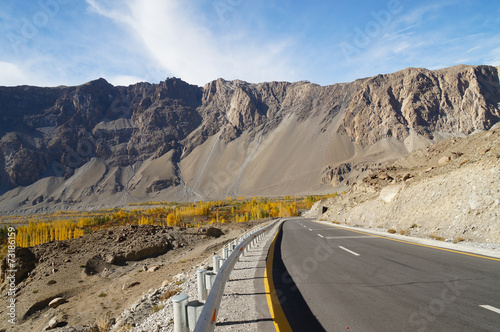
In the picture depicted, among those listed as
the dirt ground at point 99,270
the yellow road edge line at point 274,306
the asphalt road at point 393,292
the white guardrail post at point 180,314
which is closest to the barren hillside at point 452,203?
the asphalt road at point 393,292

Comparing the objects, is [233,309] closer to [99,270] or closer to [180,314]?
[180,314]

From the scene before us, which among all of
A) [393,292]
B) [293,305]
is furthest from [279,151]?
[293,305]

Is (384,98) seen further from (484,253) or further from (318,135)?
(484,253)

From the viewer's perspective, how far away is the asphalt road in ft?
14.1

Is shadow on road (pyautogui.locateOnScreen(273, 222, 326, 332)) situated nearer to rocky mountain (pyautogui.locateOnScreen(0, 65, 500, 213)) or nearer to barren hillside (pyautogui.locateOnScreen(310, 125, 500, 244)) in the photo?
barren hillside (pyautogui.locateOnScreen(310, 125, 500, 244))

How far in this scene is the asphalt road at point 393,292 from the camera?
431cm

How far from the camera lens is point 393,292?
5707mm

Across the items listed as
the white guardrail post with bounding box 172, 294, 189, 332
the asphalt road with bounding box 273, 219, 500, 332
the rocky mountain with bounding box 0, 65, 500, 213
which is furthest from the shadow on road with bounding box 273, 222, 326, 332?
the rocky mountain with bounding box 0, 65, 500, 213

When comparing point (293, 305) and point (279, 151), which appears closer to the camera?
point (293, 305)

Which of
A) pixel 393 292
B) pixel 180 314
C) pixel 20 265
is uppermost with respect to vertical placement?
pixel 180 314

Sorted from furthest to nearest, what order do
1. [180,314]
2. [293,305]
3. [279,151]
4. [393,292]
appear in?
[279,151] < [393,292] < [293,305] < [180,314]

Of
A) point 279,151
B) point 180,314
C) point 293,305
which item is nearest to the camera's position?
point 180,314

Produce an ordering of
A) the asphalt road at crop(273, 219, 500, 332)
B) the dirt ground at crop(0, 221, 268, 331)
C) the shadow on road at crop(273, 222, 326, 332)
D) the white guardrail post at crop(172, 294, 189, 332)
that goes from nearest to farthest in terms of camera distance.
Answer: the white guardrail post at crop(172, 294, 189, 332)
the asphalt road at crop(273, 219, 500, 332)
the shadow on road at crop(273, 222, 326, 332)
the dirt ground at crop(0, 221, 268, 331)

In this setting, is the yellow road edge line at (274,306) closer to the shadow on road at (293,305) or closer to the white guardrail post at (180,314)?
the shadow on road at (293,305)
